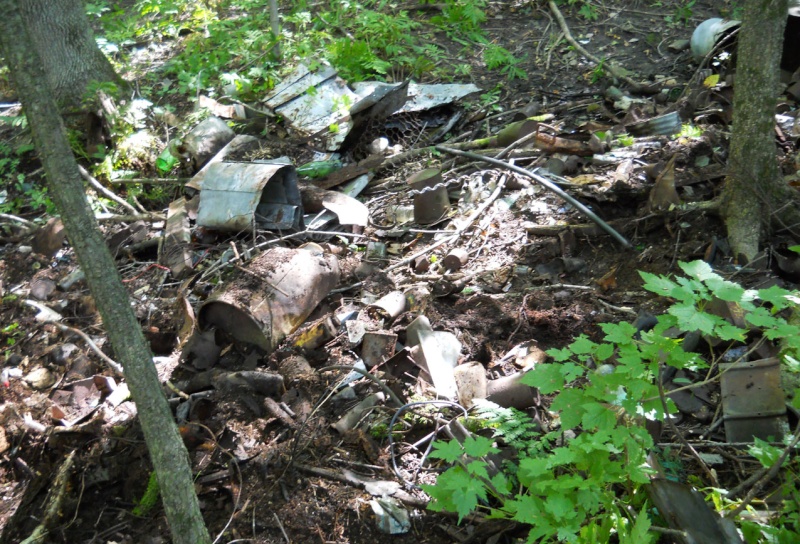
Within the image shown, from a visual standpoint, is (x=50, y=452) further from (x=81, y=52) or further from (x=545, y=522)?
(x=81, y=52)

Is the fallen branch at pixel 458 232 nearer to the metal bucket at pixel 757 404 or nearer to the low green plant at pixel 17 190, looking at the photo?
the metal bucket at pixel 757 404

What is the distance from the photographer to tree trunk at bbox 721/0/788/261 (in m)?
3.12

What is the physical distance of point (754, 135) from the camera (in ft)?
10.8

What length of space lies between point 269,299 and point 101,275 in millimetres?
1541

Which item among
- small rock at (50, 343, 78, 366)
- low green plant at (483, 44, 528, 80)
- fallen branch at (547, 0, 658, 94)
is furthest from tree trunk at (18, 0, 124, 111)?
fallen branch at (547, 0, 658, 94)

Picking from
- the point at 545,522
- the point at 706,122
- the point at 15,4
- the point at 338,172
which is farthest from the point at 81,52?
the point at 545,522

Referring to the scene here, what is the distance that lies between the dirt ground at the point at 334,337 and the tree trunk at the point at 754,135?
0.54ft

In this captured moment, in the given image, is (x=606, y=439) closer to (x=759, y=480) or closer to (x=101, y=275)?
(x=759, y=480)

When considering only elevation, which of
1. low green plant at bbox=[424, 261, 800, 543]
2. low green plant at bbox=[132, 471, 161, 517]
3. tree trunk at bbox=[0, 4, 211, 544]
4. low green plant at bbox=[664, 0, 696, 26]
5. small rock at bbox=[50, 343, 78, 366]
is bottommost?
low green plant at bbox=[132, 471, 161, 517]

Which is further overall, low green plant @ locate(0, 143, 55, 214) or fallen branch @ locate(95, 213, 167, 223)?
low green plant @ locate(0, 143, 55, 214)

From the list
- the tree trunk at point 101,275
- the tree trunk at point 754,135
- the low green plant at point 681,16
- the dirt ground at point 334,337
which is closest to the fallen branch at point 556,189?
the dirt ground at point 334,337

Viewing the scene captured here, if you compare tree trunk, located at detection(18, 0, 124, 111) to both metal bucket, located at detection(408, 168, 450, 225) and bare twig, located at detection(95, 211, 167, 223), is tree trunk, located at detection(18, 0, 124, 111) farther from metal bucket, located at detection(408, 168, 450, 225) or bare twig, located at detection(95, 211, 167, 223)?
metal bucket, located at detection(408, 168, 450, 225)

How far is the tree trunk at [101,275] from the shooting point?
1.66 m

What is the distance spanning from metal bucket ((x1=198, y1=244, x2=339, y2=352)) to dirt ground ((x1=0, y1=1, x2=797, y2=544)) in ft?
0.36
